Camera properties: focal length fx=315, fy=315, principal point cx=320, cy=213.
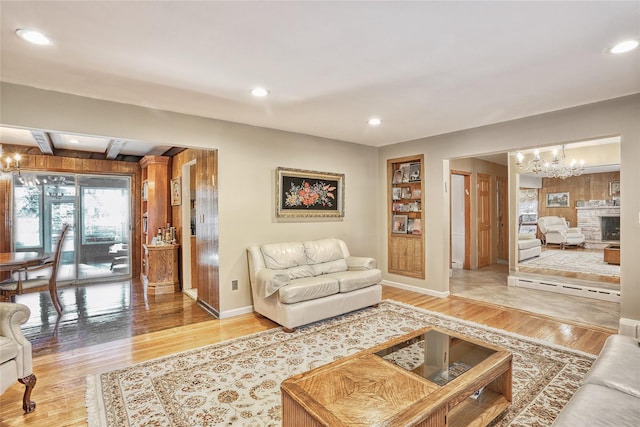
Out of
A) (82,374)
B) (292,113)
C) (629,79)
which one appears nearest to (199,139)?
(292,113)

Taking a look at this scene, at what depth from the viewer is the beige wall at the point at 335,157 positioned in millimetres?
3061

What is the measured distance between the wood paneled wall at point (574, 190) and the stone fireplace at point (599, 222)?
0.20 m

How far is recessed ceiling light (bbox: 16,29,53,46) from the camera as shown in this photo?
1941mm

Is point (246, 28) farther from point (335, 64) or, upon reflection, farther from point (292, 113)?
point (292, 113)

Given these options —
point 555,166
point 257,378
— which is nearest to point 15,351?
point 257,378

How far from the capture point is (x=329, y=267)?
4230 millimetres

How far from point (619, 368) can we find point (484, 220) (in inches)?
234

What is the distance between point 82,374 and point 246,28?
2.89 m

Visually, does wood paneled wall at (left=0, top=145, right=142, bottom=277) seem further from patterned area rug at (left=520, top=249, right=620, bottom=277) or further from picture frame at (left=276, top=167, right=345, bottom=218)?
patterned area rug at (left=520, top=249, right=620, bottom=277)

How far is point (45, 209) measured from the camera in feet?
18.5

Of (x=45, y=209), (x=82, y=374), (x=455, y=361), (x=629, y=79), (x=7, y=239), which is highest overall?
(x=629, y=79)

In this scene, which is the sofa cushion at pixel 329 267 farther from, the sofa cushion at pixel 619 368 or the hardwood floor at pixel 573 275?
the hardwood floor at pixel 573 275

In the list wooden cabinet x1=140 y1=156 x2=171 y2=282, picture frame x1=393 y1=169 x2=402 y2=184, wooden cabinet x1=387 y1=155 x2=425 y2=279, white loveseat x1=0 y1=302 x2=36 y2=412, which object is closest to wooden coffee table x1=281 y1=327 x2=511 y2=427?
white loveseat x1=0 y1=302 x2=36 y2=412

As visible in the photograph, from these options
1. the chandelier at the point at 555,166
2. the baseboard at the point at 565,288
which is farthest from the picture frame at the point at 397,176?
the baseboard at the point at 565,288
